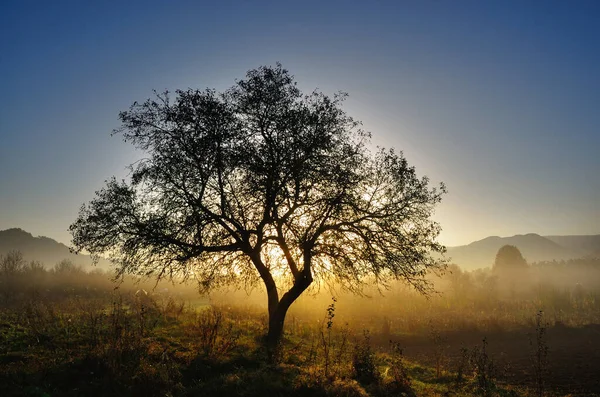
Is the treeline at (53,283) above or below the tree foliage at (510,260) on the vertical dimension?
below

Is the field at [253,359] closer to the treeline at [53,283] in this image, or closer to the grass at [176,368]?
the grass at [176,368]

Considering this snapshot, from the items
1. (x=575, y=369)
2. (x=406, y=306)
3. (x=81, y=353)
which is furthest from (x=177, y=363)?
(x=406, y=306)

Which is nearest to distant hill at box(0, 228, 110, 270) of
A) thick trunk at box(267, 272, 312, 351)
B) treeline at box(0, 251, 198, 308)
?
treeline at box(0, 251, 198, 308)

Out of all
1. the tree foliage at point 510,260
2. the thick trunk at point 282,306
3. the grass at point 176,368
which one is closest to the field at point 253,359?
the grass at point 176,368

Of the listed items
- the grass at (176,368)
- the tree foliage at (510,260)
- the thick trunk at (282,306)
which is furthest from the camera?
the tree foliage at (510,260)

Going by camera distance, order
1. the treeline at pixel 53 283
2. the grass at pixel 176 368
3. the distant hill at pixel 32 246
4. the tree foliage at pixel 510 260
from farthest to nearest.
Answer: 1. the distant hill at pixel 32 246
2. the tree foliage at pixel 510 260
3. the treeline at pixel 53 283
4. the grass at pixel 176 368

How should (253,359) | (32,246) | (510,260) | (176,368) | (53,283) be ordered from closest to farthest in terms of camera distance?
(176,368)
(253,359)
(53,283)
(510,260)
(32,246)

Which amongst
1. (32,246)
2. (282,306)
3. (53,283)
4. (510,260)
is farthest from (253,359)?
(32,246)

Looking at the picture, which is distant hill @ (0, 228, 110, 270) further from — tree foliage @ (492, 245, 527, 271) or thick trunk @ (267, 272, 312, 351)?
thick trunk @ (267, 272, 312, 351)

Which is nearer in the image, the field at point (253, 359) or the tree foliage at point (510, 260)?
the field at point (253, 359)

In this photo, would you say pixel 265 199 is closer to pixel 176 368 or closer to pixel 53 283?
pixel 176 368

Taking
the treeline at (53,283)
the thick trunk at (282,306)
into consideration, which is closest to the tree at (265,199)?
the thick trunk at (282,306)

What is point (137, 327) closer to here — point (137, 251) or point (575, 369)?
point (137, 251)

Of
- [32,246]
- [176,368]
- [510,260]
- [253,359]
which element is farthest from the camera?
[32,246]
